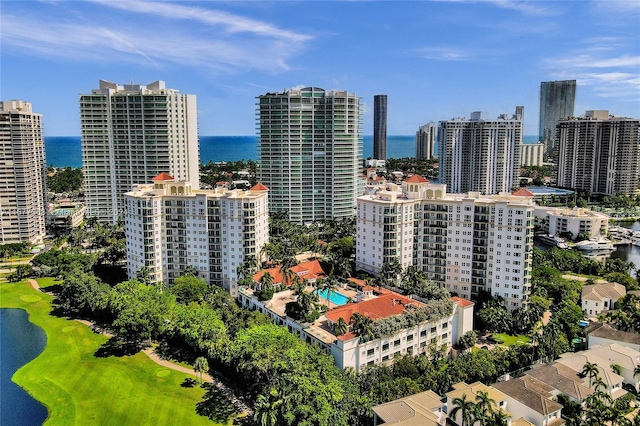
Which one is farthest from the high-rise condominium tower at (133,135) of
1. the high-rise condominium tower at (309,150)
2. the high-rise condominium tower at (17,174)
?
the high-rise condominium tower at (309,150)

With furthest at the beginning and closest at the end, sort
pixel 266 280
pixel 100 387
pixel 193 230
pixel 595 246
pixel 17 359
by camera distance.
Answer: pixel 595 246 → pixel 193 230 → pixel 266 280 → pixel 17 359 → pixel 100 387

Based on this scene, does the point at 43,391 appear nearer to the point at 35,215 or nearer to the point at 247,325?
the point at 247,325

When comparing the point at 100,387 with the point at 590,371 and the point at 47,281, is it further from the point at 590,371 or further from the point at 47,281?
the point at 590,371

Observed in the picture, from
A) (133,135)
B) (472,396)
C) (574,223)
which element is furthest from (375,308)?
(574,223)

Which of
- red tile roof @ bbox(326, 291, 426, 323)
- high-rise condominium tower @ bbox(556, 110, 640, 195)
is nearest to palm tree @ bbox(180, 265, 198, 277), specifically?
red tile roof @ bbox(326, 291, 426, 323)

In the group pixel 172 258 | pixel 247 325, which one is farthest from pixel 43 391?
pixel 172 258

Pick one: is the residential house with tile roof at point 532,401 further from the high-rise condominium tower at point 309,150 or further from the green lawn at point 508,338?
the high-rise condominium tower at point 309,150

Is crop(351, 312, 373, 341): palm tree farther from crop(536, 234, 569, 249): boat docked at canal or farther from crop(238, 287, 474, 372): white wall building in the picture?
crop(536, 234, 569, 249): boat docked at canal
